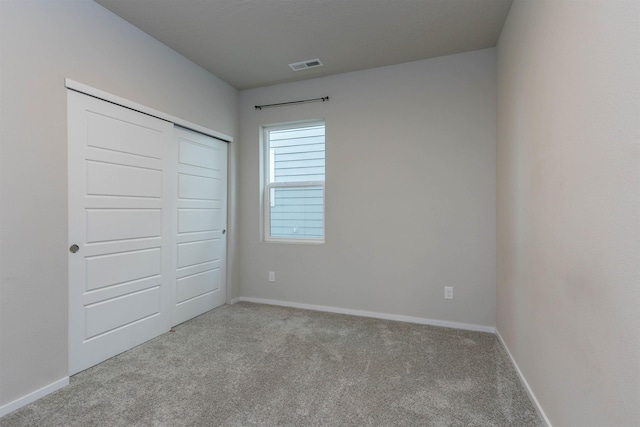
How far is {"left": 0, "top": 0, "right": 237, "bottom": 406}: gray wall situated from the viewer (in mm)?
1846

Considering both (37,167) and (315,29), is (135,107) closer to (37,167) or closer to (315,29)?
(37,167)

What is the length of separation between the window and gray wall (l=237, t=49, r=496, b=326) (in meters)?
0.15

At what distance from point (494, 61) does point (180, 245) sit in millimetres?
3624

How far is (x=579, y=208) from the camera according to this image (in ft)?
4.31

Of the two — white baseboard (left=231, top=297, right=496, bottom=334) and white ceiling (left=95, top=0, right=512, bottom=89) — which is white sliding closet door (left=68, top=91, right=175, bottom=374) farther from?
white baseboard (left=231, top=297, right=496, bottom=334)

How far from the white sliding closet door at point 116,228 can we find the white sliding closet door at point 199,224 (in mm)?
158

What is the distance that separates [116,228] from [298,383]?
1.88 metres

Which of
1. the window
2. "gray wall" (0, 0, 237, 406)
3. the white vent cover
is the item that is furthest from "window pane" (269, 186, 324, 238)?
"gray wall" (0, 0, 237, 406)

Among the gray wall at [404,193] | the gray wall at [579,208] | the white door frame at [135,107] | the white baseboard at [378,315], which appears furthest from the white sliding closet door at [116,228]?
the gray wall at [579,208]

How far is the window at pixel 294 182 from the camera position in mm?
3750

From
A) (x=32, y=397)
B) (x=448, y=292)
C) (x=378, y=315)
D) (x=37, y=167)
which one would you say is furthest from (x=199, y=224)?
(x=448, y=292)

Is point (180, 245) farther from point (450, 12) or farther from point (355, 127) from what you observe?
point (450, 12)

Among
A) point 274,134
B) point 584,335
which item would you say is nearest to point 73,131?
point 274,134

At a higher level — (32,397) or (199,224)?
(199,224)
